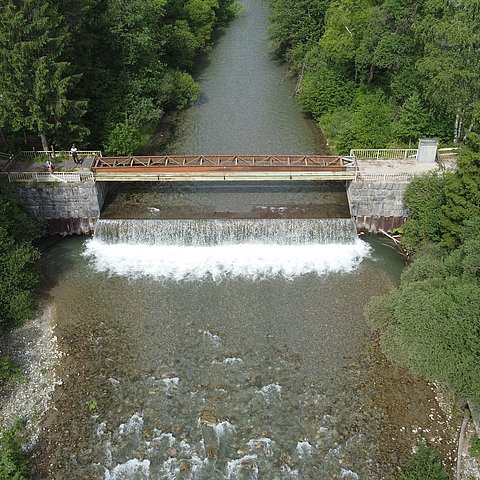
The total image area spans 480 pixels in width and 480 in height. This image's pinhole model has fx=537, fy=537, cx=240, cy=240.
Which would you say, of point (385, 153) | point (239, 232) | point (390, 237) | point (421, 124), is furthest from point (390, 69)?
point (239, 232)

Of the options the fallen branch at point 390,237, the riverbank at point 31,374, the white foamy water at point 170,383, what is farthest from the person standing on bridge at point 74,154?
the fallen branch at point 390,237

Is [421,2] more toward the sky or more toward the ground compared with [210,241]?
more toward the sky

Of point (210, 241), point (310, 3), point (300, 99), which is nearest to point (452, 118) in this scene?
point (300, 99)

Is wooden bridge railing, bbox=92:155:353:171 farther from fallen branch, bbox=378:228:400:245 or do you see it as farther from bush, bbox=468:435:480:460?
bush, bbox=468:435:480:460

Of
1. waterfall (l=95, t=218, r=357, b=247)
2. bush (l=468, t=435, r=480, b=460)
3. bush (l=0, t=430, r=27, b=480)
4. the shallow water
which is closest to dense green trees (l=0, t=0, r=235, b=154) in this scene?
waterfall (l=95, t=218, r=357, b=247)

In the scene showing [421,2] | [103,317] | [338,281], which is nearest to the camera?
[103,317]

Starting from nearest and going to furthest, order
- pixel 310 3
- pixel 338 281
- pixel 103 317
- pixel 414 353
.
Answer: pixel 414 353, pixel 103 317, pixel 338 281, pixel 310 3

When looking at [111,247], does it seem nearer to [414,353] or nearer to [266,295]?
[266,295]

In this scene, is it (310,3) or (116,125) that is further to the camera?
(310,3)

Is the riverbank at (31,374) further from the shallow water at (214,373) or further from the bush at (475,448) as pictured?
the bush at (475,448)
